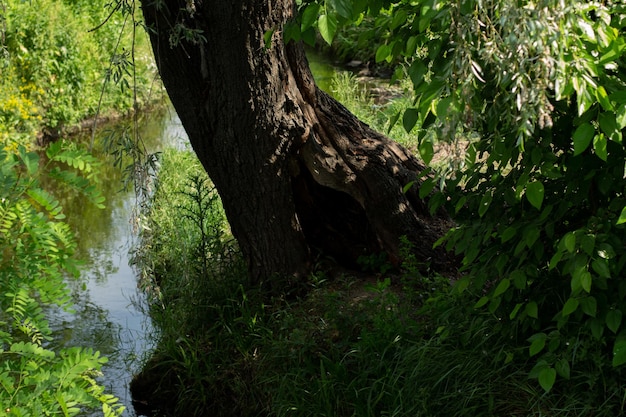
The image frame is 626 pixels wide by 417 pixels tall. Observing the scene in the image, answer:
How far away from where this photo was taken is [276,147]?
477 centimetres

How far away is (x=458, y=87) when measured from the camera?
270cm

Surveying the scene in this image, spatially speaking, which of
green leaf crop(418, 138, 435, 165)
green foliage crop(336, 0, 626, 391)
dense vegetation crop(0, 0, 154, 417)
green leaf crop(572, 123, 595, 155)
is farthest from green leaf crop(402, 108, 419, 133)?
dense vegetation crop(0, 0, 154, 417)

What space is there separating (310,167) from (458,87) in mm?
2267

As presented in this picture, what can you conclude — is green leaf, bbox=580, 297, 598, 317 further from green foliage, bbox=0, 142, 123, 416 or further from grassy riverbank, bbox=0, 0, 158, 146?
grassy riverbank, bbox=0, 0, 158, 146

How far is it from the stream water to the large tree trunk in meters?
0.61

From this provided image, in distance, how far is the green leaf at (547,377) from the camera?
3.22 m

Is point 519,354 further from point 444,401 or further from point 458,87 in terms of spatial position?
point 458,87

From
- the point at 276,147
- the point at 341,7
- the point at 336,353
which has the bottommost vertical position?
the point at 336,353

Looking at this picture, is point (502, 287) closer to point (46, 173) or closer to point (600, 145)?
point (600, 145)

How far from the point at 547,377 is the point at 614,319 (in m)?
0.34

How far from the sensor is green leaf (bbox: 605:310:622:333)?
3.16 meters

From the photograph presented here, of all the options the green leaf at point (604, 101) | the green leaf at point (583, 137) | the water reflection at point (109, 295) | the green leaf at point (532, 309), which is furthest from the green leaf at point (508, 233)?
the water reflection at point (109, 295)

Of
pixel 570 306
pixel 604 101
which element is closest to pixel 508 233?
pixel 570 306

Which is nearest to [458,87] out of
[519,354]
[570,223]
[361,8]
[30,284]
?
[361,8]
